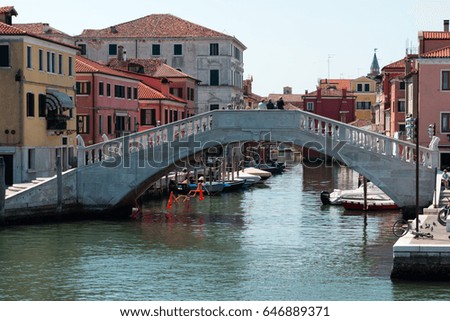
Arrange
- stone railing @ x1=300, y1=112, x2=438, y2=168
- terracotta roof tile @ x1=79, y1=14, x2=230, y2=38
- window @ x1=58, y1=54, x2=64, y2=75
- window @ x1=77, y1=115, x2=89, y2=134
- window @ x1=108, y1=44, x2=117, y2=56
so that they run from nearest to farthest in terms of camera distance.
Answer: stone railing @ x1=300, y1=112, x2=438, y2=168 → window @ x1=58, y1=54, x2=64, y2=75 → window @ x1=77, y1=115, x2=89, y2=134 → window @ x1=108, y1=44, x2=117, y2=56 → terracotta roof tile @ x1=79, y1=14, x2=230, y2=38

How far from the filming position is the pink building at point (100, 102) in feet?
166

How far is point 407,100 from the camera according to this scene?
52.2 metres

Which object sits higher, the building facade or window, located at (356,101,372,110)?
the building facade

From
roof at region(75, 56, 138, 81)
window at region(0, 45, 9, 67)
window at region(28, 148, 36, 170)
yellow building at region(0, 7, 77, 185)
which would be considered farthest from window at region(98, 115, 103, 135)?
window at region(0, 45, 9, 67)

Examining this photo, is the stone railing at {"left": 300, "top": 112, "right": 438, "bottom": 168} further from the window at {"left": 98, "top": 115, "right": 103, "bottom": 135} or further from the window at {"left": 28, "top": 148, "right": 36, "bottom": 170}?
the window at {"left": 98, "top": 115, "right": 103, "bottom": 135}

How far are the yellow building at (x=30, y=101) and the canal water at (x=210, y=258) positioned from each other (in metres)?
5.02

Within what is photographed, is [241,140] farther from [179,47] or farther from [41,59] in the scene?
[179,47]

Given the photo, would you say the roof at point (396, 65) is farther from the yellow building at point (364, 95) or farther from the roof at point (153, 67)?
the yellow building at point (364, 95)

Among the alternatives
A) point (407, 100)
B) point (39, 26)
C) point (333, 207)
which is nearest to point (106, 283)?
point (333, 207)

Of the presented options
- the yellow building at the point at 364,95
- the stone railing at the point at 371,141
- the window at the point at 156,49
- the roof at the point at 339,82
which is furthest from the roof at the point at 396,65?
the roof at the point at 339,82

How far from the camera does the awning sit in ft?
135

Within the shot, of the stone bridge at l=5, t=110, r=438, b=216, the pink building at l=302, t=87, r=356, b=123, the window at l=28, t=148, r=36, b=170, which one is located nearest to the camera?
the stone bridge at l=5, t=110, r=438, b=216

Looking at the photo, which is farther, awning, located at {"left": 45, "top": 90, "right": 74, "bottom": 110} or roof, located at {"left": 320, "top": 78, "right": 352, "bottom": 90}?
roof, located at {"left": 320, "top": 78, "right": 352, "bottom": 90}

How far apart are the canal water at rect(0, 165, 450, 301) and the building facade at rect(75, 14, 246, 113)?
4067 cm
